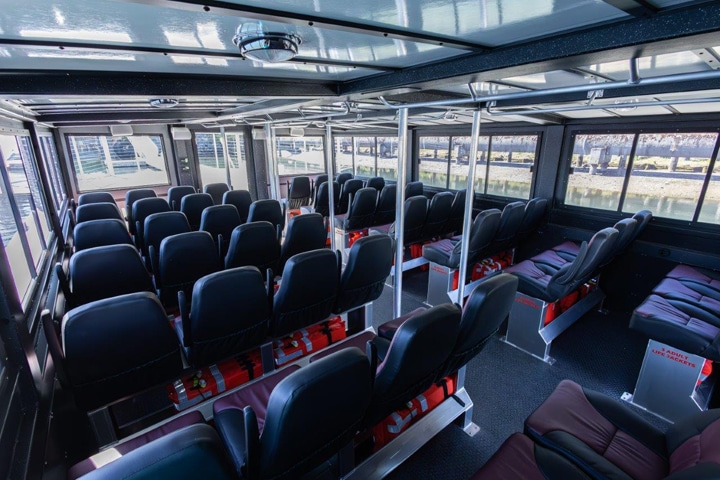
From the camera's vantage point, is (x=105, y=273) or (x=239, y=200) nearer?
(x=105, y=273)

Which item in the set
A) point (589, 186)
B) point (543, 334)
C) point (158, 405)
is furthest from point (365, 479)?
point (589, 186)

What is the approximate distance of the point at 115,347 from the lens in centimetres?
141

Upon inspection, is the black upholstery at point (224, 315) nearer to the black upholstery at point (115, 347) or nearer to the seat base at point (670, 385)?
the black upholstery at point (115, 347)

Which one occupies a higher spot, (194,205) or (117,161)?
(117,161)

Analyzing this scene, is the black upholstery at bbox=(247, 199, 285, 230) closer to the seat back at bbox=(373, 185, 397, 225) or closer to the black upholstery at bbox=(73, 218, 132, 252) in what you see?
the black upholstery at bbox=(73, 218, 132, 252)

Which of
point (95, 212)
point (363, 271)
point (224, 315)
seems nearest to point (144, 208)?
point (95, 212)

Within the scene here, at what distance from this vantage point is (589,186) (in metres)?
3.89

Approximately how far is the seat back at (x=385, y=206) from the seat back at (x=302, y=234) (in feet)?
5.85

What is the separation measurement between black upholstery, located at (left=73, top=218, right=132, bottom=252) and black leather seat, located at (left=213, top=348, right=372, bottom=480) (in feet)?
8.00

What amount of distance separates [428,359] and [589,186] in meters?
3.65

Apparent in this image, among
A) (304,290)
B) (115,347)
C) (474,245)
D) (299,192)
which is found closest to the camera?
(115,347)

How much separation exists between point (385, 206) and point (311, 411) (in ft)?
13.0

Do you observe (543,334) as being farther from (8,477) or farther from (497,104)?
(8,477)

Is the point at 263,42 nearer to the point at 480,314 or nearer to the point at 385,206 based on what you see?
the point at 480,314
